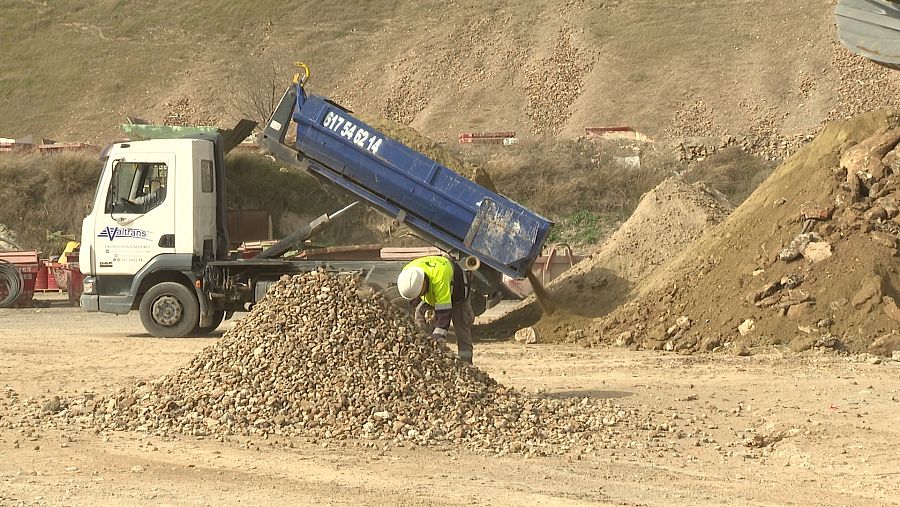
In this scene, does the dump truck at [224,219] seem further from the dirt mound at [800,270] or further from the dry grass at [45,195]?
the dry grass at [45,195]

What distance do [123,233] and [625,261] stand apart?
24.0 ft

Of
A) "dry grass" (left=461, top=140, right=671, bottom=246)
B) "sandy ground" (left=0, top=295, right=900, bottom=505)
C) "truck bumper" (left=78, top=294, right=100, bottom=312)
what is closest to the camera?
"sandy ground" (left=0, top=295, right=900, bottom=505)

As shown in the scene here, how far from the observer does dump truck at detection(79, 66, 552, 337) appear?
16078mm

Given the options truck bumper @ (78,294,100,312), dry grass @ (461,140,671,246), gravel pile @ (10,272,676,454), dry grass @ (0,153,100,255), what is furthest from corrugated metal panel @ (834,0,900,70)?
dry grass @ (0,153,100,255)

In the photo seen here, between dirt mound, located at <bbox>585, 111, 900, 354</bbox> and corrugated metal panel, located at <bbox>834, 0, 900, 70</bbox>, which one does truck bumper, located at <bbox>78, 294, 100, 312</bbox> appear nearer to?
dirt mound, located at <bbox>585, 111, 900, 354</bbox>

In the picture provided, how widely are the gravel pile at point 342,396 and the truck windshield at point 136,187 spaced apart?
20.6ft

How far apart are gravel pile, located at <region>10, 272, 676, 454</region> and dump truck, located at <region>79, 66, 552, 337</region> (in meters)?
5.50

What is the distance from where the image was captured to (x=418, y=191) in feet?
53.0

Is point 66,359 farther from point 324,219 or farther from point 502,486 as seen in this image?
point 502,486

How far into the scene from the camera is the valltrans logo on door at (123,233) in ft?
55.0

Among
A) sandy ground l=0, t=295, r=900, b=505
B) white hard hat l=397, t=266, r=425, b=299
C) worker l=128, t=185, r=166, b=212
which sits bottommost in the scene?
sandy ground l=0, t=295, r=900, b=505

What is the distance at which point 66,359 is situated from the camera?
1485 cm

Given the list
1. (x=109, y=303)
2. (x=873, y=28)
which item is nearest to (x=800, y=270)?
(x=873, y=28)

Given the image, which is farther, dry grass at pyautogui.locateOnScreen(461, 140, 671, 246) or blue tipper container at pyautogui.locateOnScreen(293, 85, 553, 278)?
dry grass at pyautogui.locateOnScreen(461, 140, 671, 246)
